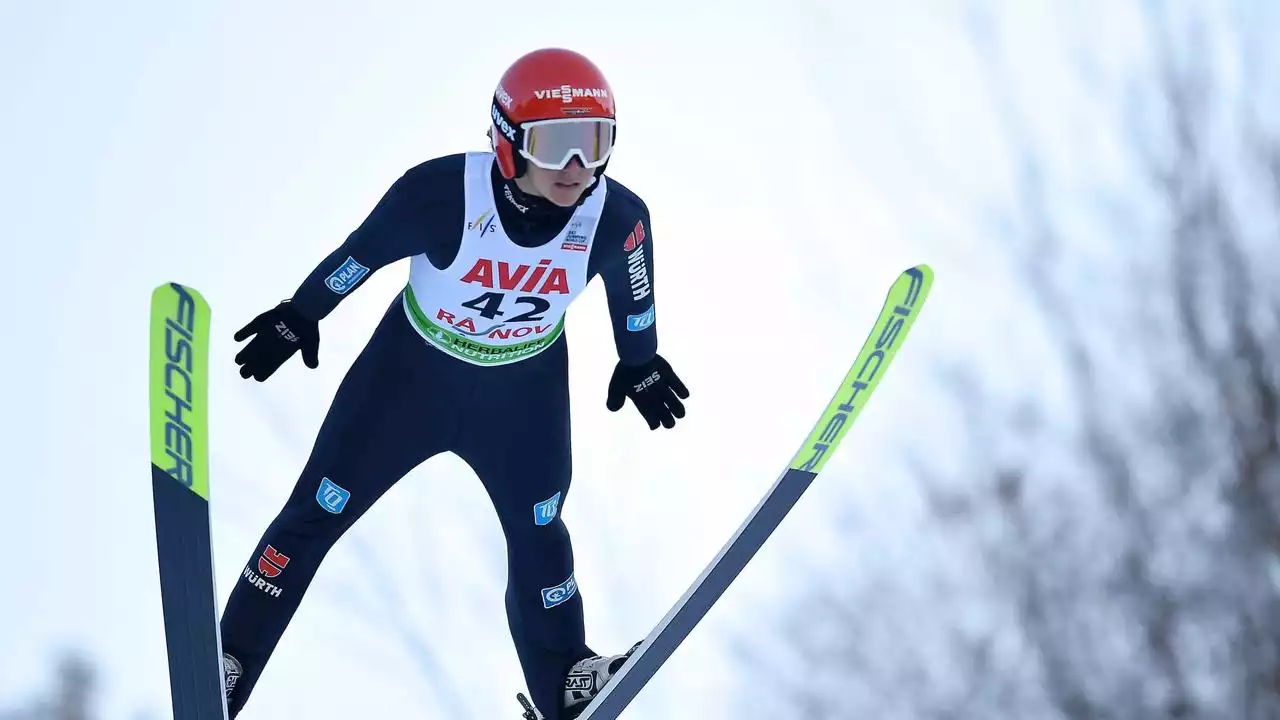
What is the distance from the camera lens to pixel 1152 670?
11305mm

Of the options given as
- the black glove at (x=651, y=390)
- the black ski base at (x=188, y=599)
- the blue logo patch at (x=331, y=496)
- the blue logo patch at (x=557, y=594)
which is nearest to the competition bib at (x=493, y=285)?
the black glove at (x=651, y=390)

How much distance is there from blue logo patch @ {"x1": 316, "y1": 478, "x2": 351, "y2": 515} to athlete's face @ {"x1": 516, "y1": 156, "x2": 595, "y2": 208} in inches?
Answer: 44.3

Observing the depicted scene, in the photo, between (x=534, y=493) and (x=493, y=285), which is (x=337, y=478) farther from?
(x=493, y=285)

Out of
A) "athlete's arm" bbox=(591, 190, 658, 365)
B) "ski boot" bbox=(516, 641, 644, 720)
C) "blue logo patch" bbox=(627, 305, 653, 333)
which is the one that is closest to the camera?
"athlete's arm" bbox=(591, 190, 658, 365)

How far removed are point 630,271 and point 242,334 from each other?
1.25 metres

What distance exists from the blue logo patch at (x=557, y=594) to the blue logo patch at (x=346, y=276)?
1.21 m

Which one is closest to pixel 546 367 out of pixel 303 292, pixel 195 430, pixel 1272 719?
pixel 303 292

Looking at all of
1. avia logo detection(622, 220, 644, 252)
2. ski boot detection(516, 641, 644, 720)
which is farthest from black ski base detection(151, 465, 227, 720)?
avia logo detection(622, 220, 644, 252)

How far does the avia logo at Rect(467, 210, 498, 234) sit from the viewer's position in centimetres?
410

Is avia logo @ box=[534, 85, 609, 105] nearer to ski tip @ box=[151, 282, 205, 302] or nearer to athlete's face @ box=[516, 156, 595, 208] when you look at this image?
athlete's face @ box=[516, 156, 595, 208]

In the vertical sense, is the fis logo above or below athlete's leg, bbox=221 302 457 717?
Answer: above

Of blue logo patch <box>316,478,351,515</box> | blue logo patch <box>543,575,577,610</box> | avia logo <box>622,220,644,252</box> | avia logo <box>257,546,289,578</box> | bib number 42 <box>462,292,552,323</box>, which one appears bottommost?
blue logo patch <box>543,575,577,610</box>

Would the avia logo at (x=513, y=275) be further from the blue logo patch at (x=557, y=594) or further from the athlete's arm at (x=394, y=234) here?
the blue logo patch at (x=557, y=594)

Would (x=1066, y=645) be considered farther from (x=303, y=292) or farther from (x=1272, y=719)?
(x=303, y=292)
